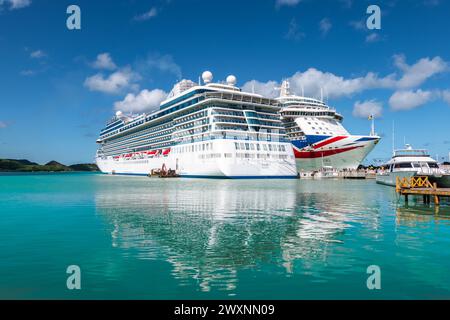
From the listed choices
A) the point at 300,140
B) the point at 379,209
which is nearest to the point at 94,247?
the point at 379,209

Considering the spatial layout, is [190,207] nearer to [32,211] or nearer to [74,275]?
[32,211]

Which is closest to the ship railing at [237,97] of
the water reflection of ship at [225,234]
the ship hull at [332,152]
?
the ship hull at [332,152]

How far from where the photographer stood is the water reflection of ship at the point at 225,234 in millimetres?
10953

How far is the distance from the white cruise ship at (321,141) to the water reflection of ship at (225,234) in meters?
60.6

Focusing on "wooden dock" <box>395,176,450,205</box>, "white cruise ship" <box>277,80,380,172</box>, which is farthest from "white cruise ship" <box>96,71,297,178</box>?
"wooden dock" <box>395,176,450,205</box>

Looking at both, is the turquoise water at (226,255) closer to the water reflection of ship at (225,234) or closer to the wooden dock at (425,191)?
the water reflection of ship at (225,234)

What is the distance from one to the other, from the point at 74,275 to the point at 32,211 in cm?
1804

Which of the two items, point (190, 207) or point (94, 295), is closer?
point (94, 295)

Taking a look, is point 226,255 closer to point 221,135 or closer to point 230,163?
point 230,163

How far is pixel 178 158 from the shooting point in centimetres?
7956

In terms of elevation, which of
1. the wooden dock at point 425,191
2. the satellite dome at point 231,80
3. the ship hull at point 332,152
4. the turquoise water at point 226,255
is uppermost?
the satellite dome at point 231,80

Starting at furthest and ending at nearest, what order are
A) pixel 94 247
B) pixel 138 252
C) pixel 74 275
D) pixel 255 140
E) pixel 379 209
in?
pixel 255 140 < pixel 379 209 < pixel 94 247 < pixel 138 252 < pixel 74 275

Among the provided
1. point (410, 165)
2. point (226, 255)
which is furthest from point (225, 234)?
point (410, 165)

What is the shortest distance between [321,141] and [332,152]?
12.4 ft
